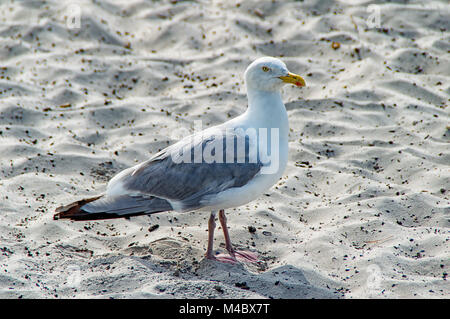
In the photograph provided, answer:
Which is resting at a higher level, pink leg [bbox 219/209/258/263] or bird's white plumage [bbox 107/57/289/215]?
bird's white plumage [bbox 107/57/289/215]

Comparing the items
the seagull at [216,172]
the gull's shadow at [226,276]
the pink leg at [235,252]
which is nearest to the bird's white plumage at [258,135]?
the seagull at [216,172]

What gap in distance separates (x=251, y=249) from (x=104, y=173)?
1.71 meters

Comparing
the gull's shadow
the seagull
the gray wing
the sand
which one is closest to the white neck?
the seagull

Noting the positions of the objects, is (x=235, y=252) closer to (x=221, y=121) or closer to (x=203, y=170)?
(x=203, y=170)

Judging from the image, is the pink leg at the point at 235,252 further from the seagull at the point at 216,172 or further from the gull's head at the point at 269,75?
the gull's head at the point at 269,75

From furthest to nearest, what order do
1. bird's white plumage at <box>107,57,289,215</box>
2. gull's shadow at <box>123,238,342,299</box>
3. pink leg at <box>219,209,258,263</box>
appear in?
pink leg at <box>219,209,258,263</box>, bird's white plumage at <box>107,57,289,215</box>, gull's shadow at <box>123,238,342,299</box>

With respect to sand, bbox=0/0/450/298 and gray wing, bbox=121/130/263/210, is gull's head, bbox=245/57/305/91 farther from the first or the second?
sand, bbox=0/0/450/298

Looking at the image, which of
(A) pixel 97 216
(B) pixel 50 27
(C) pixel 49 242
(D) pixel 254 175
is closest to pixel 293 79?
(D) pixel 254 175

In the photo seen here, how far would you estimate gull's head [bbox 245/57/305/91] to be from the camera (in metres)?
4.42

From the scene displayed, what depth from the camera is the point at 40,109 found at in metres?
6.44

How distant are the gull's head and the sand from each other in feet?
3.57

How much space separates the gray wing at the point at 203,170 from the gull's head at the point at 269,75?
0.44m

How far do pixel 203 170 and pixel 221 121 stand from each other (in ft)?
6.90
